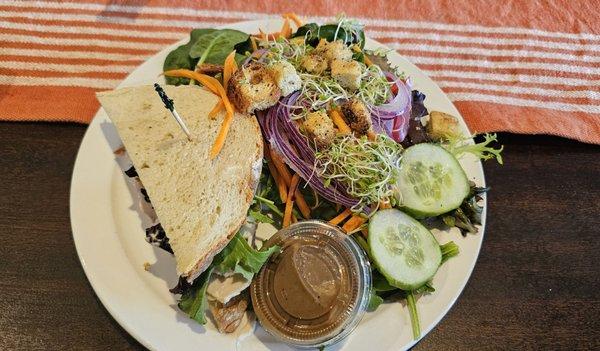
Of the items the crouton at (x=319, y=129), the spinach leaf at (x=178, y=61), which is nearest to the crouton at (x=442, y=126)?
the crouton at (x=319, y=129)

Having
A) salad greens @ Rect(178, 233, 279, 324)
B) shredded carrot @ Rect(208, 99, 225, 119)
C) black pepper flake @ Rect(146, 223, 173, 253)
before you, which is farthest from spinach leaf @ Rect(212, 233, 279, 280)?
shredded carrot @ Rect(208, 99, 225, 119)

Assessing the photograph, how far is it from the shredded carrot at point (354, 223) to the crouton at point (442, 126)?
1.88ft

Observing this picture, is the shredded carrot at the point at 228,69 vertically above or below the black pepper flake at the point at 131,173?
above

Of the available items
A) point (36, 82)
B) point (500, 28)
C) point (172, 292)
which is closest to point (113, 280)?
point (172, 292)

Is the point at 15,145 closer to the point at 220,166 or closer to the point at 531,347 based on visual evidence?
the point at 220,166

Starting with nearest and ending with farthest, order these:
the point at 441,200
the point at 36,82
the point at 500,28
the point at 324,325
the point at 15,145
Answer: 1. the point at 324,325
2. the point at 441,200
3. the point at 15,145
4. the point at 36,82
5. the point at 500,28

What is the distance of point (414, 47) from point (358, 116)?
3.48 ft

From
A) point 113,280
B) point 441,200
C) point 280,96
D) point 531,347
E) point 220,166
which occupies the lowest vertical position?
point 531,347

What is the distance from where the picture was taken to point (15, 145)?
2.42 metres

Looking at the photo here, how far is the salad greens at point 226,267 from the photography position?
6.13ft

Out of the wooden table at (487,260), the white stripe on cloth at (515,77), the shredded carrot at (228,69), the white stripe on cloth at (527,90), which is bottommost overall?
the wooden table at (487,260)

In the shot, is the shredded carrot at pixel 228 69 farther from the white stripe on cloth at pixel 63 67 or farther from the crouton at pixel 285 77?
the white stripe on cloth at pixel 63 67

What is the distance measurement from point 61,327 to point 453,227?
5.52 feet

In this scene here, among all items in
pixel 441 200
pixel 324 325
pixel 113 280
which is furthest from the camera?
pixel 441 200
